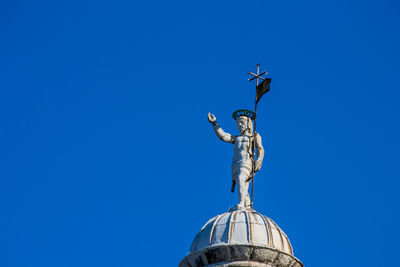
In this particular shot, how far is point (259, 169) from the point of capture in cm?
2038

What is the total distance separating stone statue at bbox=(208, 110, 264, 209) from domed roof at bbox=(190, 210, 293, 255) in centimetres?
191

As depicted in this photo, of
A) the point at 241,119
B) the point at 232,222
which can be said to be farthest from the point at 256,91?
the point at 232,222

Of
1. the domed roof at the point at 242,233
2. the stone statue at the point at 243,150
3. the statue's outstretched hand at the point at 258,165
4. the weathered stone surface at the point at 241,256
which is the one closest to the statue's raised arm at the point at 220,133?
the stone statue at the point at 243,150

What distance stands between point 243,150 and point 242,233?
414 centimetres

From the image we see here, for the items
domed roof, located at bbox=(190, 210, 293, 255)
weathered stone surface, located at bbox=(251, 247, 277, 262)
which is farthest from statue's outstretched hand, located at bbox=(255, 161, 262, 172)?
weathered stone surface, located at bbox=(251, 247, 277, 262)

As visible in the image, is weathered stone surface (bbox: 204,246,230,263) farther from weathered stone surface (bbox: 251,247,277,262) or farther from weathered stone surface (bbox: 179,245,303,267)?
weathered stone surface (bbox: 251,247,277,262)

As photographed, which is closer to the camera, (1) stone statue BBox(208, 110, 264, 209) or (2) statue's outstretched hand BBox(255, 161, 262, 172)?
(1) stone statue BBox(208, 110, 264, 209)

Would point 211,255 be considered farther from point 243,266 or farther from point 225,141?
point 225,141

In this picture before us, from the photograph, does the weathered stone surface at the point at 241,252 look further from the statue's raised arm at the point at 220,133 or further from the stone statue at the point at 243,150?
the statue's raised arm at the point at 220,133

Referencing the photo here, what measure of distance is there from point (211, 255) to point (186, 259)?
805mm

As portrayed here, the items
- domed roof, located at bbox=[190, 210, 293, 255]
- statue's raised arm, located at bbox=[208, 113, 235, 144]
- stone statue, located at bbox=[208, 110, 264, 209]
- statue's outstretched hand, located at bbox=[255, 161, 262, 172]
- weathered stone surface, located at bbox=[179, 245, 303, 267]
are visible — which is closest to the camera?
weathered stone surface, located at bbox=[179, 245, 303, 267]

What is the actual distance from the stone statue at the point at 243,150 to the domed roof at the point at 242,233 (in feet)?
6.25

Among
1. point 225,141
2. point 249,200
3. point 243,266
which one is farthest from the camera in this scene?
point 225,141

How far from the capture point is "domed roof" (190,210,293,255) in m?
16.4
